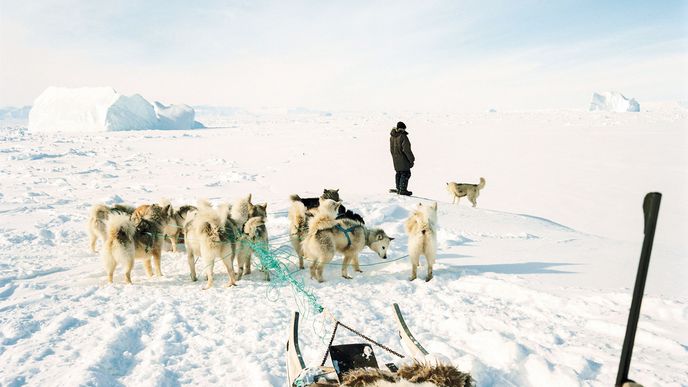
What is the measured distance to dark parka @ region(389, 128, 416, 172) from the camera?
11234mm

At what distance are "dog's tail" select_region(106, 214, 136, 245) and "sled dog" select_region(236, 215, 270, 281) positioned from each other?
1.58 meters

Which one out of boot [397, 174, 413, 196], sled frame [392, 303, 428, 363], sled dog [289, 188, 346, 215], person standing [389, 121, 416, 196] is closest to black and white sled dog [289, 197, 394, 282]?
sled dog [289, 188, 346, 215]

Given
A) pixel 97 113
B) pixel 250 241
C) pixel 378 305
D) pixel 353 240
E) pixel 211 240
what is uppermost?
pixel 97 113

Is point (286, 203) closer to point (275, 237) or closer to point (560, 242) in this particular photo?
point (275, 237)

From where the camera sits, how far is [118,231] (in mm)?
5547

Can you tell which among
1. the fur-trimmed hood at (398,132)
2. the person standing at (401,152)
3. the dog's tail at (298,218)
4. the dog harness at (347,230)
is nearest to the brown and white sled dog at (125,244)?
the dog's tail at (298,218)

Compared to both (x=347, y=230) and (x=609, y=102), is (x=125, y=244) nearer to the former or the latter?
(x=347, y=230)

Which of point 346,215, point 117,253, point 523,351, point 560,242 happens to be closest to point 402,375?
point 523,351

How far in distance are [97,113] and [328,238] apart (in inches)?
2607

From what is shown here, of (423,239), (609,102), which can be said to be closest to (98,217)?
(423,239)

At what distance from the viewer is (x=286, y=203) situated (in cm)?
1102

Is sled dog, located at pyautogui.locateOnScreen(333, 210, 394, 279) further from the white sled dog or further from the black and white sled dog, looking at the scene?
the white sled dog

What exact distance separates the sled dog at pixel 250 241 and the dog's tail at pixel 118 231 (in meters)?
1.58

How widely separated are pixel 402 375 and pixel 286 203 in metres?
9.62
